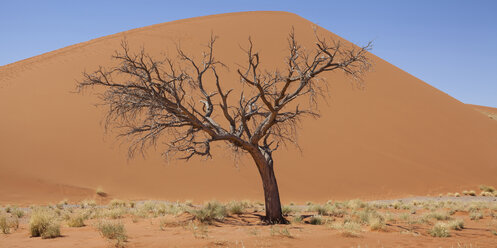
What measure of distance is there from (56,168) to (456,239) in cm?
1691

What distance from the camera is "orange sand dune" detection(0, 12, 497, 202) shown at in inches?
730

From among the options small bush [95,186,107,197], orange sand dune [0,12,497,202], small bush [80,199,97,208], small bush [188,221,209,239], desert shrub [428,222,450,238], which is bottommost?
desert shrub [428,222,450,238]

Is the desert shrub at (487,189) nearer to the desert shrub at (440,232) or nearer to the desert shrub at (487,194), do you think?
the desert shrub at (487,194)

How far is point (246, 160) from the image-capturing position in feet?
74.9

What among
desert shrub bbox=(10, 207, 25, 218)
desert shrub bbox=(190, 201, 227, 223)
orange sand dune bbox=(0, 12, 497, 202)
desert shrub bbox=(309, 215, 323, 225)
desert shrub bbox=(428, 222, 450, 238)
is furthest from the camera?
orange sand dune bbox=(0, 12, 497, 202)

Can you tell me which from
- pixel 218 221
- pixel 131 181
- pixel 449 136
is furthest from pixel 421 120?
pixel 218 221

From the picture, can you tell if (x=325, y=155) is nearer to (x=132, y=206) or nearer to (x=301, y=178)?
(x=301, y=178)

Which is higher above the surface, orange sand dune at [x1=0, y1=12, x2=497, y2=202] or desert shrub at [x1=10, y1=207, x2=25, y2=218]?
orange sand dune at [x1=0, y1=12, x2=497, y2=202]

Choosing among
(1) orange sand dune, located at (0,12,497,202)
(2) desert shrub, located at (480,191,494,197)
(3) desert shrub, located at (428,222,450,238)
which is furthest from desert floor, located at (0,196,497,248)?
(2) desert shrub, located at (480,191,494,197)

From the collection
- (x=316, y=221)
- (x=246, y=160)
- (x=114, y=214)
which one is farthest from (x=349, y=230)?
(x=246, y=160)

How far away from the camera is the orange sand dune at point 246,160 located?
60.8 feet

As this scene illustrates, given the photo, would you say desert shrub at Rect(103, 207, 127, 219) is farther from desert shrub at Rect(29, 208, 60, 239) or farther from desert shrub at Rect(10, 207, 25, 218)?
desert shrub at Rect(29, 208, 60, 239)

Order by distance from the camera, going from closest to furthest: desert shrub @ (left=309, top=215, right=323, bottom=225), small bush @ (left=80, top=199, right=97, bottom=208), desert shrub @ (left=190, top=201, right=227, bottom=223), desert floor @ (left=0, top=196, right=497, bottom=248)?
desert floor @ (left=0, top=196, right=497, bottom=248)
desert shrub @ (left=190, top=201, right=227, bottom=223)
desert shrub @ (left=309, top=215, right=323, bottom=225)
small bush @ (left=80, top=199, right=97, bottom=208)

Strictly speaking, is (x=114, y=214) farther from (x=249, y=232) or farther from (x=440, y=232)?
(x=440, y=232)
